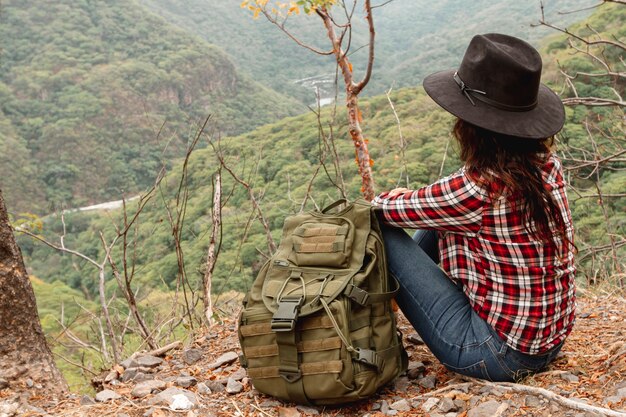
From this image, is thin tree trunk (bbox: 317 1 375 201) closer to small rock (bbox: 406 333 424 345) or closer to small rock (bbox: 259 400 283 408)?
small rock (bbox: 406 333 424 345)

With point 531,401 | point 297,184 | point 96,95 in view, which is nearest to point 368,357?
point 531,401

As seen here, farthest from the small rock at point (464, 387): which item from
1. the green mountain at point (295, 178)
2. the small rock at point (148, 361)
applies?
the green mountain at point (295, 178)

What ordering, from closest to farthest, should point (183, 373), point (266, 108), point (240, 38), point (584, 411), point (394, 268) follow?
point (584, 411)
point (394, 268)
point (183, 373)
point (266, 108)
point (240, 38)

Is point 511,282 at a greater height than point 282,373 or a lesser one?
greater

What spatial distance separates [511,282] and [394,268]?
401 millimetres

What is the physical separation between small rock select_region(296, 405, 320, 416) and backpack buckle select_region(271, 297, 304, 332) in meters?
0.33

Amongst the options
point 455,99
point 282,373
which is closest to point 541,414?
point 282,373

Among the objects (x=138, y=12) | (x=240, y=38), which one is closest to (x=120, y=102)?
(x=138, y=12)

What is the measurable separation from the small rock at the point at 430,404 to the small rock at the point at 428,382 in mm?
178

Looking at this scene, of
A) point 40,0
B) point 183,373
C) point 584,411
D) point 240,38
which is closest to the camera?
point 584,411

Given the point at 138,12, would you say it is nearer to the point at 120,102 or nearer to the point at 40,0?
the point at 40,0

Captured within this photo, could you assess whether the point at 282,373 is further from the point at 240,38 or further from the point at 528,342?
the point at 240,38

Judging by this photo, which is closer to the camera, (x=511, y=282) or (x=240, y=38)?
(x=511, y=282)

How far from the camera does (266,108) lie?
49781 millimetres
